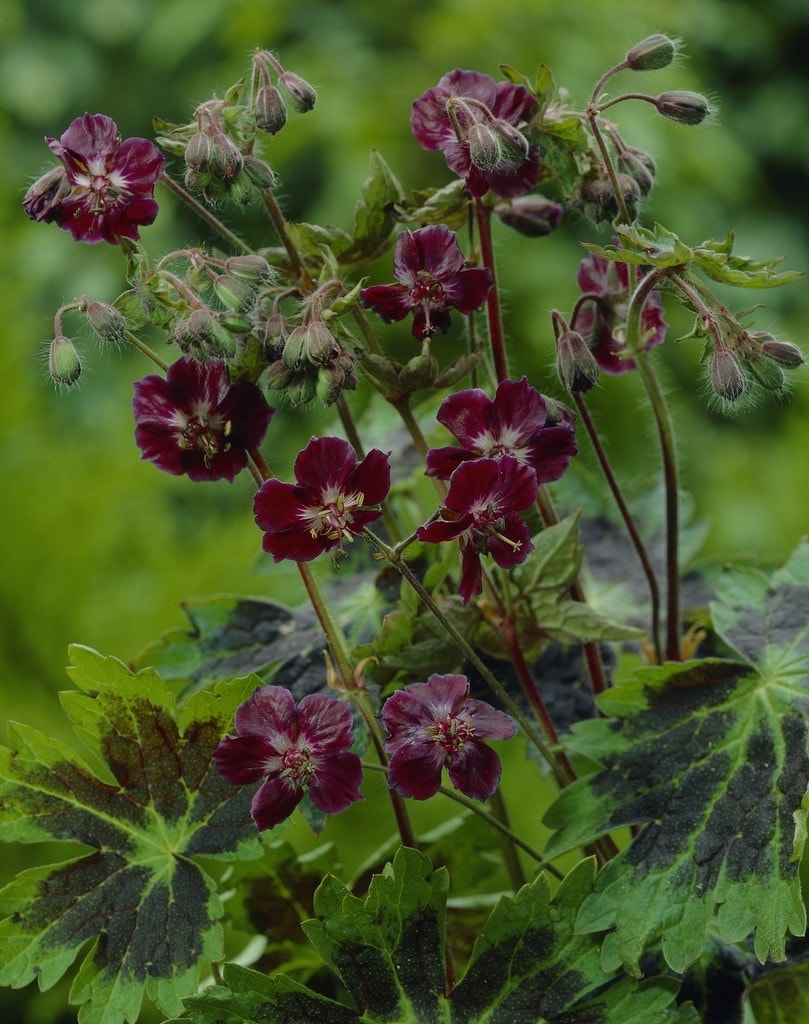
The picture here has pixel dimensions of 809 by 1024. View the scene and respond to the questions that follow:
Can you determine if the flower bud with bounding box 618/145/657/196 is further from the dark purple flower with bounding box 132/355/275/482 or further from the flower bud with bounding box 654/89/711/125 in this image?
the dark purple flower with bounding box 132/355/275/482

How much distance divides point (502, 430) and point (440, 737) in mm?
158

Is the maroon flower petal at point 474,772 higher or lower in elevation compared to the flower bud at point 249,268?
lower

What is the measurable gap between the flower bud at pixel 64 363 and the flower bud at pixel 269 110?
0.50 ft

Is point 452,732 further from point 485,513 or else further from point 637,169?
point 637,169

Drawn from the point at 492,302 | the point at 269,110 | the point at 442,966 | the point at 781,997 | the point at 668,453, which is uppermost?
the point at 269,110

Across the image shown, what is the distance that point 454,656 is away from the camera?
28.5 inches

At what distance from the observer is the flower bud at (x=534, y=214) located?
2.51 feet

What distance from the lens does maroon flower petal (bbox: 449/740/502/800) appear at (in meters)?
0.62

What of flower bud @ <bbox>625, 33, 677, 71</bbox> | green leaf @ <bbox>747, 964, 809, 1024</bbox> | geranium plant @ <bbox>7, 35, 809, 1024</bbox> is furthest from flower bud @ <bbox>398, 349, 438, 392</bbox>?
green leaf @ <bbox>747, 964, 809, 1024</bbox>

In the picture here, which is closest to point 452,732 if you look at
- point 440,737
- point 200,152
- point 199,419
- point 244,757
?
point 440,737

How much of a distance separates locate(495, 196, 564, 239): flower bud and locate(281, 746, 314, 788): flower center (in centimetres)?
35

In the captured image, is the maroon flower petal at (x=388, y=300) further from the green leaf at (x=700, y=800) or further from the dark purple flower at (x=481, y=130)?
the green leaf at (x=700, y=800)

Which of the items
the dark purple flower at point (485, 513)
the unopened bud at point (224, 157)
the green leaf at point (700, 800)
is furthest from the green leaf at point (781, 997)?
the unopened bud at point (224, 157)

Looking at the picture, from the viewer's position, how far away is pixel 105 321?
0.62m
